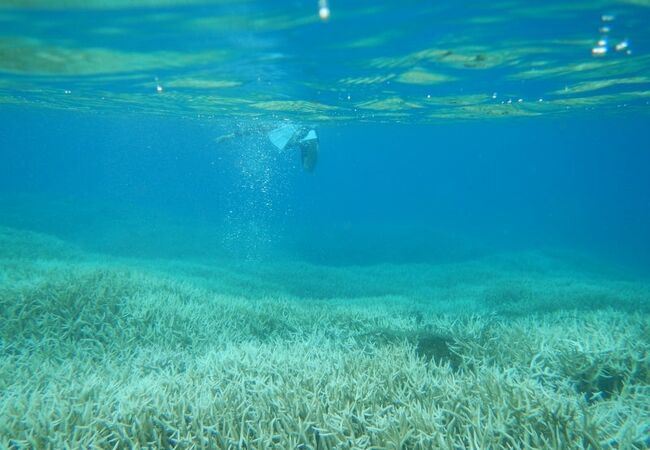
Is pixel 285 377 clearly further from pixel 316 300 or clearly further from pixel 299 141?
pixel 299 141

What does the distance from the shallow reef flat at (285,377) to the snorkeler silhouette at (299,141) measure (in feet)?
31.1

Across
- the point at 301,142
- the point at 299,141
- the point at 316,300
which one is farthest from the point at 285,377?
the point at 299,141

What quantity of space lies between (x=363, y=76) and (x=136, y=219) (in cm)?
2692

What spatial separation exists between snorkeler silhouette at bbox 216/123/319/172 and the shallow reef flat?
9.47 meters

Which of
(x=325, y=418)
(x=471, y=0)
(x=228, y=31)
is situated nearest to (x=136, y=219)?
(x=228, y=31)

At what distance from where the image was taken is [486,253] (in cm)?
3197

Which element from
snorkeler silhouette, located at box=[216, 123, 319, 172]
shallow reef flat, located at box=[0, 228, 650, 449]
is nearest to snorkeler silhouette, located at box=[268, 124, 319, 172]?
snorkeler silhouette, located at box=[216, 123, 319, 172]

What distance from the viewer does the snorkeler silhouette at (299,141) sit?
688 inches

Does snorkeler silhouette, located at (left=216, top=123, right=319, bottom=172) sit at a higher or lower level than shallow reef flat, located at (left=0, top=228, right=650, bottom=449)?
higher

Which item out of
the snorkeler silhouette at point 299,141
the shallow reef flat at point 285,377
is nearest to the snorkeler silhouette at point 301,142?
the snorkeler silhouette at point 299,141

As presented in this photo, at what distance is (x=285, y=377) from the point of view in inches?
181

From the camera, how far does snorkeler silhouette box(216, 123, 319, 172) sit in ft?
57.3

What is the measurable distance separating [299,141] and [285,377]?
15.2 meters

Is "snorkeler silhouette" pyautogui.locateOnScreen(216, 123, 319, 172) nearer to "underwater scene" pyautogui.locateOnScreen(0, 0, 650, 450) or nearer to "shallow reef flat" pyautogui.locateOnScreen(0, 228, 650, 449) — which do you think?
"underwater scene" pyautogui.locateOnScreen(0, 0, 650, 450)
